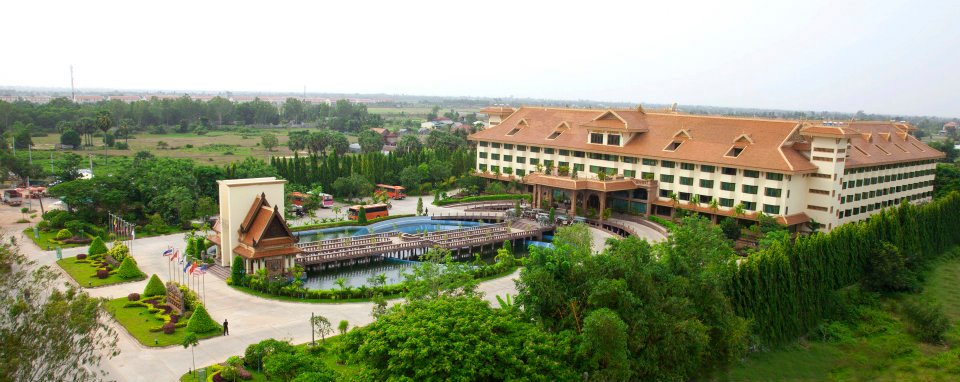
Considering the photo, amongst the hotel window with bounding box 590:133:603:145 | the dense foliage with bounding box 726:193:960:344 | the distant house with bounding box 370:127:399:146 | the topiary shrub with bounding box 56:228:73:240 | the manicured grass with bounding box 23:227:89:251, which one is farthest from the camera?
the distant house with bounding box 370:127:399:146

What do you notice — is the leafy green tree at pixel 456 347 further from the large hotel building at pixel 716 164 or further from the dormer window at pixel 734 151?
the dormer window at pixel 734 151

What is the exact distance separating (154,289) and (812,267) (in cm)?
3564

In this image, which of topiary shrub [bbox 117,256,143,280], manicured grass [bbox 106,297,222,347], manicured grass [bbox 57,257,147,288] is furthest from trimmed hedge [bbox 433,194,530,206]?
manicured grass [bbox 106,297,222,347]

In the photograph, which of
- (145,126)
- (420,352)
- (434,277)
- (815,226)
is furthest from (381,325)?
(145,126)

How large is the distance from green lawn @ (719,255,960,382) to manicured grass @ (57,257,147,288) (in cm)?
3372

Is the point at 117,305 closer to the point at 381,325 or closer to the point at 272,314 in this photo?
the point at 272,314

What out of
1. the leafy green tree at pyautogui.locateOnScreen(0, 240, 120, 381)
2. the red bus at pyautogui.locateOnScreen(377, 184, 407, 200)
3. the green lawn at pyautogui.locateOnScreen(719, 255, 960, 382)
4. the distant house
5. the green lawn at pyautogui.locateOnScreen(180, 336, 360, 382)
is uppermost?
the leafy green tree at pyautogui.locateOnScreen(0, 240, 120, 381)

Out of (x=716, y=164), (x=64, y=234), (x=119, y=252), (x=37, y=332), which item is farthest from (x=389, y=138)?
(x=37, y=332)

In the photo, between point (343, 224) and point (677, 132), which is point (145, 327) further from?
point (677, 132)

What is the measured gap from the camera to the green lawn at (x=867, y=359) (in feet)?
107

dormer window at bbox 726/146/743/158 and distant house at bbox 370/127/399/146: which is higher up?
dormer window at bbox 726/146/743/158

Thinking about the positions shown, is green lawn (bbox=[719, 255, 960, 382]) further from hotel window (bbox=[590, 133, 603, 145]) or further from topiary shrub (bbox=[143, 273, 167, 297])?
hotel window (bbox=[590, 133, 603, 145])

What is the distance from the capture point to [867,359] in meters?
35.0

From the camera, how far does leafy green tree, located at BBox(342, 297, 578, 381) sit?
847 inches
